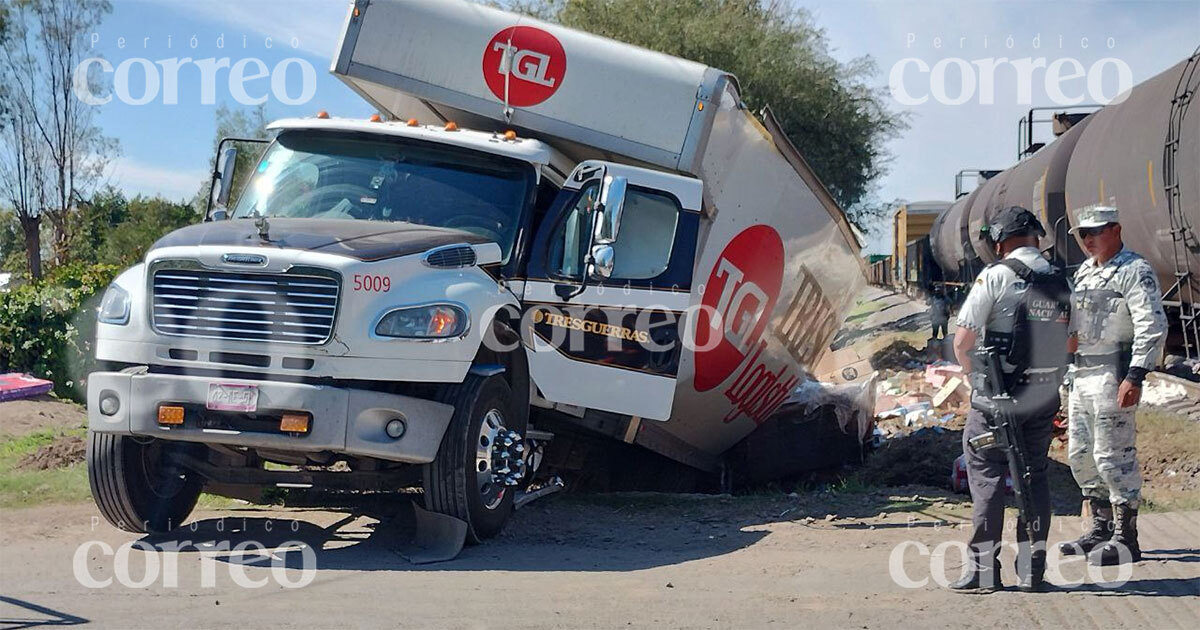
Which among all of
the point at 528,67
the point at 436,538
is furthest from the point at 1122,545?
the point at 528,67

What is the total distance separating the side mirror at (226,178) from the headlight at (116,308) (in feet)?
5.43

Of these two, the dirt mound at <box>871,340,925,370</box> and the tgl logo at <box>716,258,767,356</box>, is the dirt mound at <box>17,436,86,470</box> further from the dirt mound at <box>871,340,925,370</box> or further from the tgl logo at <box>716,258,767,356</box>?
the dirt mound at <box>871,340,925,370</box>

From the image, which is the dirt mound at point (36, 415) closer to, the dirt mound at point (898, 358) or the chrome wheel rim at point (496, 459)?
the chrome wheel rim at point (496, 459)

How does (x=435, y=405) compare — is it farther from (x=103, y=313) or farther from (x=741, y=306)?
(x=741, y=306)

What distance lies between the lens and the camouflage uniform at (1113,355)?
6.06 meters

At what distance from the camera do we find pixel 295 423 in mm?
6074

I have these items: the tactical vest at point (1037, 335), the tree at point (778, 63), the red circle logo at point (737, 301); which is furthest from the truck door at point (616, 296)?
the tree at point (778, 63)

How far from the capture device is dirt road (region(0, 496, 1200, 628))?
5.25m

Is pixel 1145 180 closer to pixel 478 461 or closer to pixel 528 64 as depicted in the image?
pixel 528 64

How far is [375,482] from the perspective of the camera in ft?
21.8

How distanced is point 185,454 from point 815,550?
151 inches

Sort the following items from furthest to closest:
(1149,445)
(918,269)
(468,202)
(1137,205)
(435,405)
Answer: (918,269), (1137,205), (1149,445), (468,202), (435,405)

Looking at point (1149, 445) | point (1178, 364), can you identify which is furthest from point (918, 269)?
point (1149, 445)

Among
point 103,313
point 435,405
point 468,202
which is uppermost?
point 468,202
